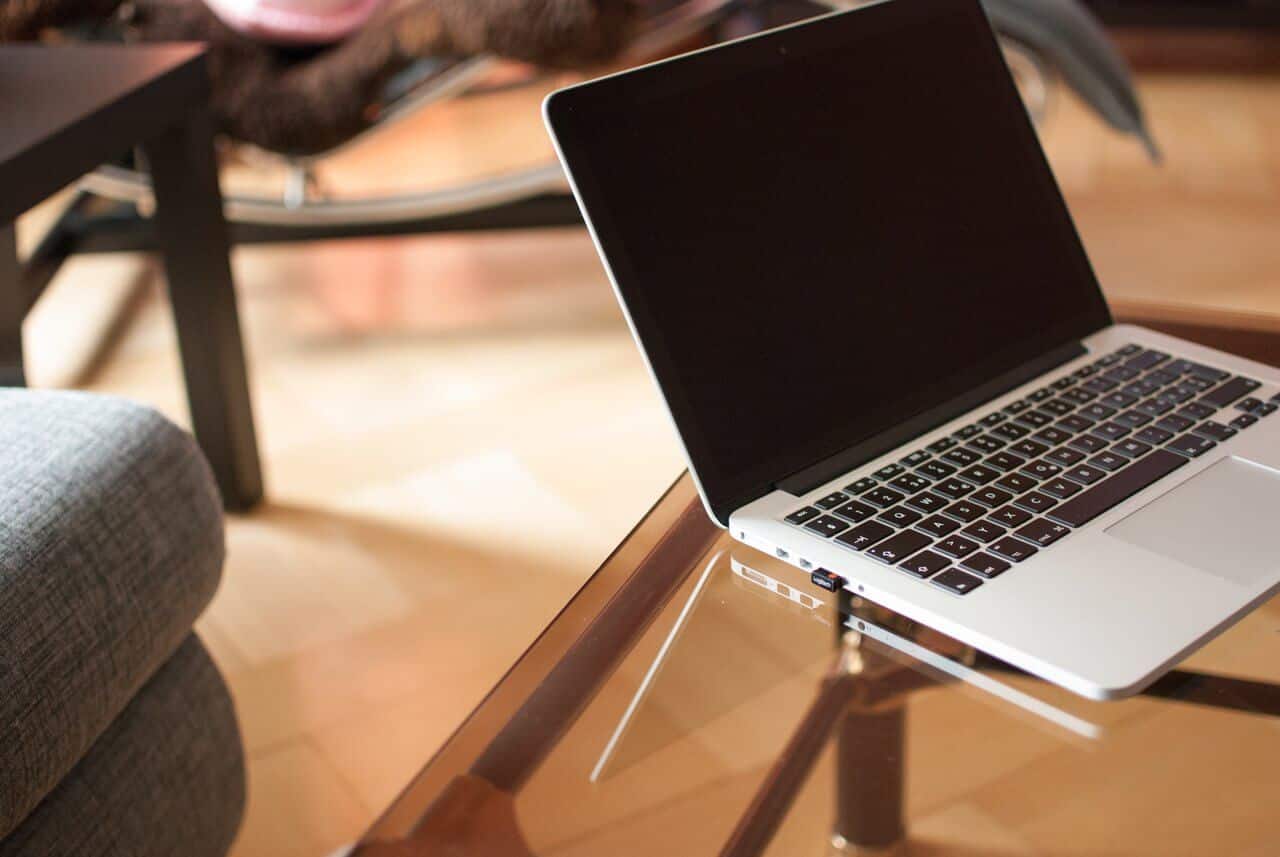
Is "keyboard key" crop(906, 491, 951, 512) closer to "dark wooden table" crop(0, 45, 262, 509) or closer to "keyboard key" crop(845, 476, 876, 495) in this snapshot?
"keyboard key" crop(845, 476, 876, 495)

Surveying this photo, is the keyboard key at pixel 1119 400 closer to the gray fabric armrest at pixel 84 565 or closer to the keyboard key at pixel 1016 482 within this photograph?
the keyboard key at pixel 1016 482

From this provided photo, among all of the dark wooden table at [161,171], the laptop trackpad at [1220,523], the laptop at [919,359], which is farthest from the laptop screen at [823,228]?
the dark wooden table at [161,171]

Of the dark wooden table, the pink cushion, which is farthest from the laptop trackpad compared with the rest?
the pink cushion

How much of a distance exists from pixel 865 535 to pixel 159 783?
1.54 ft

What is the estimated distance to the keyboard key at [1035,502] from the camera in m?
0.56

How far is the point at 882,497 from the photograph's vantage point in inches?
22.1

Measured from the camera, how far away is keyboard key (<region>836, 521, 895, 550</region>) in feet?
1.74

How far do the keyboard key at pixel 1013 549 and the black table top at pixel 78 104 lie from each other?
753 millimetres

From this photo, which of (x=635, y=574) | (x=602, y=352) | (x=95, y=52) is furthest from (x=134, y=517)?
(x=602, y=352)

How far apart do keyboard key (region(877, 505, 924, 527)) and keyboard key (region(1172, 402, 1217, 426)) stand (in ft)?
0.55

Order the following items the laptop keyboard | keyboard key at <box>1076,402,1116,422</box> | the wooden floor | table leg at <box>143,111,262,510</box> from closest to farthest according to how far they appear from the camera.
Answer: the laptop keyboard
keyboard key at <box>1076,402,1116,422</box>
the wooden floor
table leg at <box>143,111,262,510</box>

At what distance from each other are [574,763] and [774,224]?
26 cm

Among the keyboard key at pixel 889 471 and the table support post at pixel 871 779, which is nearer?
the table support post at pixel 871 779

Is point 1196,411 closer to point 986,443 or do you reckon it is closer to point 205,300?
point 986,443
